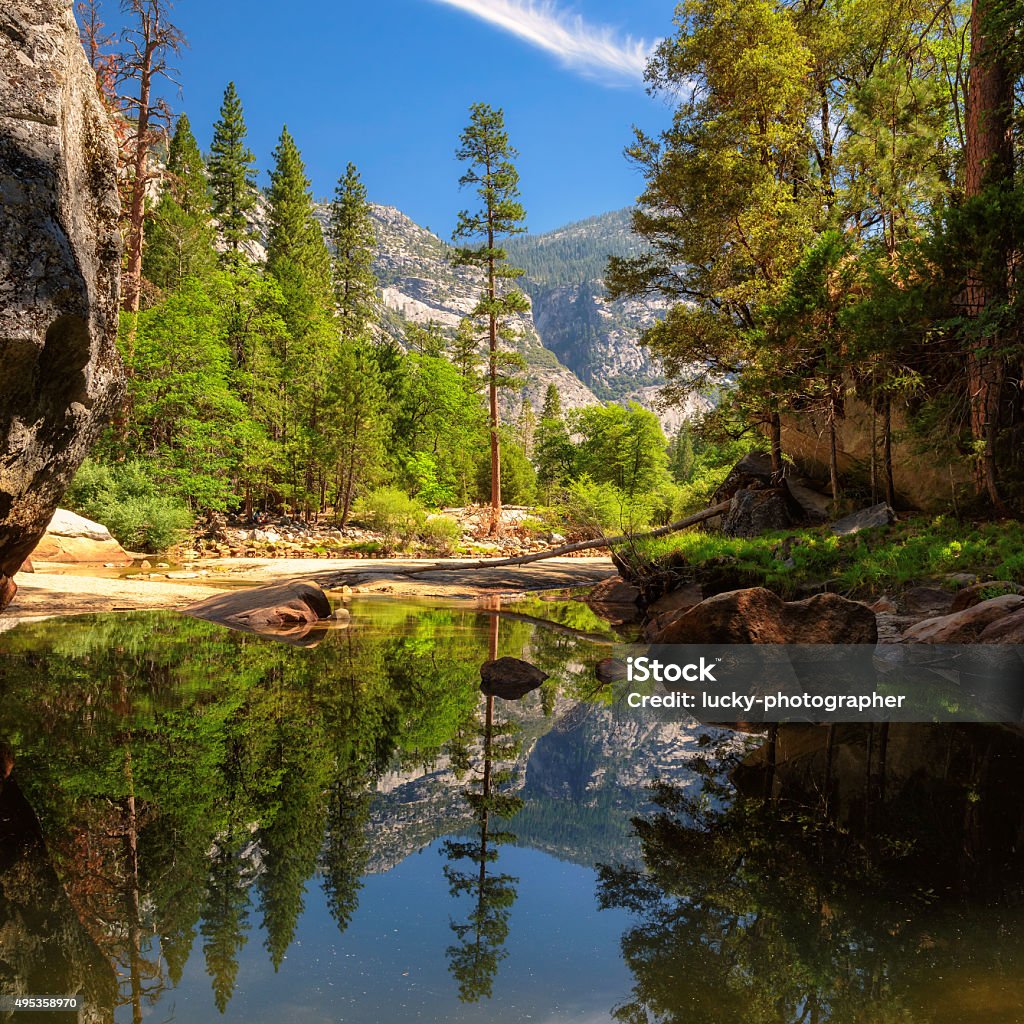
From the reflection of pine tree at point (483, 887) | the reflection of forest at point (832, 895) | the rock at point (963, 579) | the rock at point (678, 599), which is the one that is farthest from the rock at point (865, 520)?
the reflection of pine tree at point (483, 887)

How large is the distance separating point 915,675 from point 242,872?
669 centimetres

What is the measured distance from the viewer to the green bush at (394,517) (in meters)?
26.6

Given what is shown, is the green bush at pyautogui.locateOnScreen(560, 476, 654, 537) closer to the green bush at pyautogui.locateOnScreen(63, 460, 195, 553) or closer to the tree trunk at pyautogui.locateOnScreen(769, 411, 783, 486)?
the tree trunk at pyautogui.locateOnScreen(769, 411, 783, 486)

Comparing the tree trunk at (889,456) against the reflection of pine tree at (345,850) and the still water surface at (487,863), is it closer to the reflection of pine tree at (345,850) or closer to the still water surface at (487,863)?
the still water surface at (487,863)

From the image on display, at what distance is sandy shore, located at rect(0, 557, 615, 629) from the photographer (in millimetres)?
10242

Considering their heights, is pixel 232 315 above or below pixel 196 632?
above

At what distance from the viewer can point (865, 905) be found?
271cm

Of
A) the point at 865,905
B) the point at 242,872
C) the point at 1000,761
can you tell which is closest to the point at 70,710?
the point at 242,872

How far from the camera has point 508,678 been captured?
21.9 ft

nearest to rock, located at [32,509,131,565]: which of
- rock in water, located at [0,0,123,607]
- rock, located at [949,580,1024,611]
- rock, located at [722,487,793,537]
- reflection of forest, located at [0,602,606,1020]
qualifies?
reflection of forest, located at [0,602,606,1020]

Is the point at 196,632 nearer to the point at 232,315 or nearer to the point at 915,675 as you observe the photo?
the point at 915,675

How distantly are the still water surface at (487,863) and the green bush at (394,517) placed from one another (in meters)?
20.8

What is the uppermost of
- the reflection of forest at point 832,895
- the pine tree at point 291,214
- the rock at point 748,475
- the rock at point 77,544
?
the pine tree at point 291,214

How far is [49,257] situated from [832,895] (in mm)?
4781
